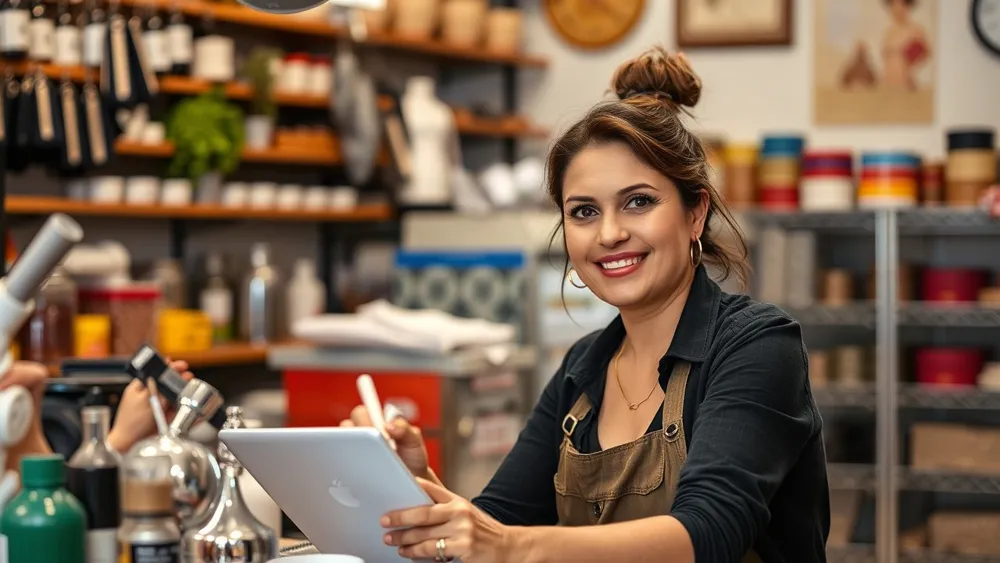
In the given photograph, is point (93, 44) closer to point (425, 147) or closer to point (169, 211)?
point (169, 211)

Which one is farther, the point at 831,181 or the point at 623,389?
the point at 831,181

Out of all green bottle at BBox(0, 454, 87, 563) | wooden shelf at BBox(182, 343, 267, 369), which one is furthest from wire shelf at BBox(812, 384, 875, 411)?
green bottle at BBox(0, 454, 87, 563)

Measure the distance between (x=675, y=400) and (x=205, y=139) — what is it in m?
3.18

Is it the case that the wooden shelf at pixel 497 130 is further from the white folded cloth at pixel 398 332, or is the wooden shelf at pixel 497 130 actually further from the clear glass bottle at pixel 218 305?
the white folded cloth at pixel 398 332

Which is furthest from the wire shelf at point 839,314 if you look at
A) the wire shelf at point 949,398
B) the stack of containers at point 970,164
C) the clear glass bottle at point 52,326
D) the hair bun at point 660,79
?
the hair bun at point 660,79

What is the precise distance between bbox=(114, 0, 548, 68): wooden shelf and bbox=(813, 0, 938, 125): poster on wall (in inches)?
51.5

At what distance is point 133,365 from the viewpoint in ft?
6.24

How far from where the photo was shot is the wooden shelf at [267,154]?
15.1ft

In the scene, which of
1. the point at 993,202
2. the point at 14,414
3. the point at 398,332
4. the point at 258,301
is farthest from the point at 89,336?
the point at 993,202

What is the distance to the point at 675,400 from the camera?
187 cm

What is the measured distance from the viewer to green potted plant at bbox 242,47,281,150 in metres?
5.00

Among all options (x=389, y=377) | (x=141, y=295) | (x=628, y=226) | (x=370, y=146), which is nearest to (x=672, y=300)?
(x=628, y=226)

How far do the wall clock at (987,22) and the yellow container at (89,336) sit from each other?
3765 mm

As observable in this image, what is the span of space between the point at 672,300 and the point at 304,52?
3.97 metres
